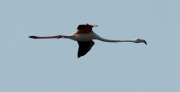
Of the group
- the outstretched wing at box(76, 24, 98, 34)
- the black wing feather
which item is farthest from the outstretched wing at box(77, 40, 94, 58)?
the outstretched wing at box(76, 24, 98, 34)

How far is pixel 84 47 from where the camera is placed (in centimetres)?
5566

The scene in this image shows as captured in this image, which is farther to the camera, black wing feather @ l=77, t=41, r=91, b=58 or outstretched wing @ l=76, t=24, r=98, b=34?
black wing feather @ l=77, t=41, r=91, b=58

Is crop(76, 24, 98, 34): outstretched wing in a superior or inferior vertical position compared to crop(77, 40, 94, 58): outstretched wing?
superior

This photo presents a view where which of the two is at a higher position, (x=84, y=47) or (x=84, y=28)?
(x=84, y=28)

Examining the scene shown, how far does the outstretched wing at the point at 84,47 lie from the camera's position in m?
55.4

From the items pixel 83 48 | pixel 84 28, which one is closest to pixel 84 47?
pixel 83 48

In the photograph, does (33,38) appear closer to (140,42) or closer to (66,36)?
(66,36)

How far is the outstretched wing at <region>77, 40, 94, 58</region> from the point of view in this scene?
182 feet

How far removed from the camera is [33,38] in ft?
176

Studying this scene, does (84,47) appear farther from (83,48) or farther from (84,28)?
(84,28)

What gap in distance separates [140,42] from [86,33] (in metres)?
3.53

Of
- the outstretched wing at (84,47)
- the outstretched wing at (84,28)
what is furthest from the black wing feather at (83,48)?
the outstretched wing at (84,28)

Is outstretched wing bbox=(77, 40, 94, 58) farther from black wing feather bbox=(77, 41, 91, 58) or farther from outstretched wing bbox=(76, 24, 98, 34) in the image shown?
outstretched wing bbox=(76, 24, 98, 34)

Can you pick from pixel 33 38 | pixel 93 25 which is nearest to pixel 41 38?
pixel 33 38
